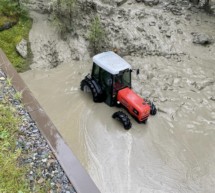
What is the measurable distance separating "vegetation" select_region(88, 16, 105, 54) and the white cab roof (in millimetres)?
2397

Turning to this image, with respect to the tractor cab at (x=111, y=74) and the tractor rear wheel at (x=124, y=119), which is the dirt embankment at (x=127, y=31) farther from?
the tractor rear wheel at (x=124, y=119)

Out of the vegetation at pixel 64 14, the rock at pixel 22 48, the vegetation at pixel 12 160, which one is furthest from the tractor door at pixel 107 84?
the vegetation at pixel 64 14

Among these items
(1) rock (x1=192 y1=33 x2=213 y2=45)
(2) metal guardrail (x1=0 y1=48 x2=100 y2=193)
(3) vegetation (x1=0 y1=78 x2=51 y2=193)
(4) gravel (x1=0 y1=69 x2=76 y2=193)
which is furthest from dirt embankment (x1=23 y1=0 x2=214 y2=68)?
(4) gravel (x1=0 y1=69 x2=76 y2=193)

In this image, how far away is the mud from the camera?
8.63 metres

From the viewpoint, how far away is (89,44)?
13375 mm

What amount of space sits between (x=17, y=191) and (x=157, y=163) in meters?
4.31

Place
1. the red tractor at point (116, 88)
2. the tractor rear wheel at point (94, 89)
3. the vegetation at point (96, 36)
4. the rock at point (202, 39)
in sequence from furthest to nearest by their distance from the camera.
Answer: the rock at point (202, 39) < the vegetation at point (96, 36) < the tractor rear wheel at point (94, 89) < the red tractor at point (116, 88)

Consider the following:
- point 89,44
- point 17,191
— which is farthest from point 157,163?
point 89,44

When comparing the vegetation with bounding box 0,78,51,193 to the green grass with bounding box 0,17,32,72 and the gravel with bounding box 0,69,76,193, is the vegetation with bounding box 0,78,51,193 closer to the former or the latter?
the gravel with bounding box 0,69,76,193

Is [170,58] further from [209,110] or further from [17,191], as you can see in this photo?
[17,191]

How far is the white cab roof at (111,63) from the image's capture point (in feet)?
33.1

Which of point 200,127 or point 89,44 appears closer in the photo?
point 200,127

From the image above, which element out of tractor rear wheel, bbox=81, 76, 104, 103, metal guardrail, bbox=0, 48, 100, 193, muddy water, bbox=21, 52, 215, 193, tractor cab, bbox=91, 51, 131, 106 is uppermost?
metal guardrail, bbox=0, 48, 100, 193

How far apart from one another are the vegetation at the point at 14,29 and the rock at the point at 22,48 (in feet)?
0.49
